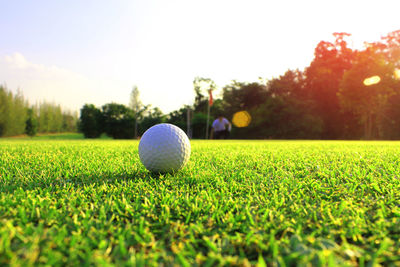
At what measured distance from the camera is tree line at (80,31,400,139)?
2173cm

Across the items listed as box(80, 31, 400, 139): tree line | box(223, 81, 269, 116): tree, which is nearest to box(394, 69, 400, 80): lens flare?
box(80, 31, 400, 139): tree line

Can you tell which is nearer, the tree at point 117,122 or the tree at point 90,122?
the tree at point 90,122

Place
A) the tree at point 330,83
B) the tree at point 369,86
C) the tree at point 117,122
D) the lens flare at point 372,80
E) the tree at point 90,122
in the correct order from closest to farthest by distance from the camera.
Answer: the lens flare at point 372,80 < the tree at point 369,86 < the tree at point 330,83 < the tree at point 90,122 < the tree at point 117,122

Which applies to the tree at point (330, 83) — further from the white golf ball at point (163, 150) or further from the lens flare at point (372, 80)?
the white golf ball at point (163, 150)

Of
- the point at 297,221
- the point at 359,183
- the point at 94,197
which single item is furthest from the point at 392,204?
the point at 94,197

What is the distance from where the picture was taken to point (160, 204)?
5.14ft

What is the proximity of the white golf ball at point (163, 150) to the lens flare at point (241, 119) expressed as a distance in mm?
24952

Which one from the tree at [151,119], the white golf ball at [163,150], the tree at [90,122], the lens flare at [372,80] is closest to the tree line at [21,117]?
the tree at [90,122]

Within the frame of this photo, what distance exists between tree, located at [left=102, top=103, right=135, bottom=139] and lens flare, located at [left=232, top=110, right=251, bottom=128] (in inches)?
536

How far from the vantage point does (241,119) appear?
91.8 feet

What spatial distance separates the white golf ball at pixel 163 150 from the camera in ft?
8.38

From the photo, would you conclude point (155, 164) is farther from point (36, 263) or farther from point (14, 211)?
point (36, 263)

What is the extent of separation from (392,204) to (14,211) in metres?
2.30

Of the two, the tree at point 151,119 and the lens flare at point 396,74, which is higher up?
the lens flare at point 396,74
